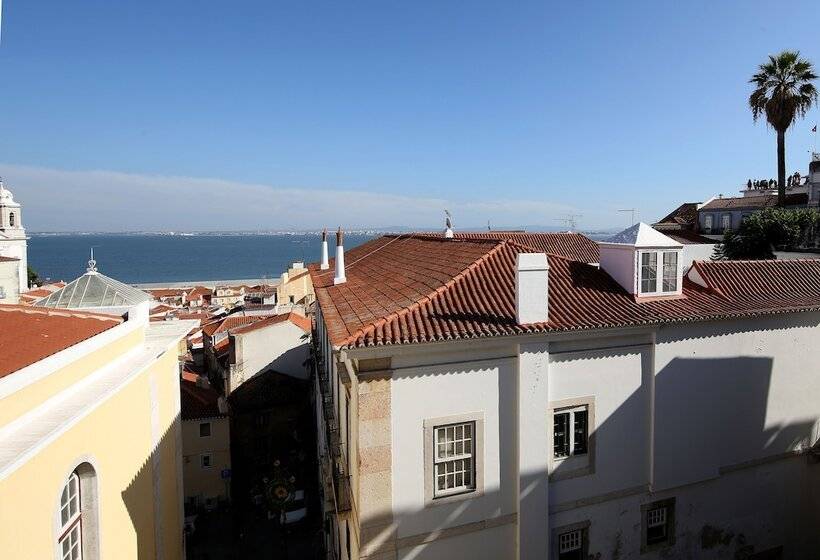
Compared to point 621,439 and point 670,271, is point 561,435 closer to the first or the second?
point 621,439

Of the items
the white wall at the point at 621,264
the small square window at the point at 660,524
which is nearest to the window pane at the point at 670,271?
the white wall at the point at 621,264

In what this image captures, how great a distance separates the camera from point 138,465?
9.86 meters

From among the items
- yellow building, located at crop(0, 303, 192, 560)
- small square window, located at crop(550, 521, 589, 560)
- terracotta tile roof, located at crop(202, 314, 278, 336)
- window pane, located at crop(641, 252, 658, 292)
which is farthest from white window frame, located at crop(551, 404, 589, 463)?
terracotta tile roof, located at crop(202, 314, 278, 336)

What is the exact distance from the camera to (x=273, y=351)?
2953 cm

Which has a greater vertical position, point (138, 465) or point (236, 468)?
point (138, 465)

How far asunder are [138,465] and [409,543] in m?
5.34

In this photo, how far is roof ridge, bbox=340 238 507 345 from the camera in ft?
28.5

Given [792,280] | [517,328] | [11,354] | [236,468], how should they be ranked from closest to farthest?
[11,354]
[517,328]
[792,280]
[236,468]

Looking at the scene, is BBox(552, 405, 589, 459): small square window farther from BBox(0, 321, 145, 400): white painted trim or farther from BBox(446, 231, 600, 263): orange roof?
BBox(446, 231, 600, 263): orange roof

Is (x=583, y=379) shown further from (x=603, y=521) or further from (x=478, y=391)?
(x=603, y=521)

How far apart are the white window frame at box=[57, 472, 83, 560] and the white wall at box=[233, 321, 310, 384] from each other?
2116 centimetres

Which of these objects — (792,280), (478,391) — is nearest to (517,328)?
Result: (478,391)

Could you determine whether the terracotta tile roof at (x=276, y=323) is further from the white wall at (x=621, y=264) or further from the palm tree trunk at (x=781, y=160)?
the palm tree trunk at (x=781, y=160)

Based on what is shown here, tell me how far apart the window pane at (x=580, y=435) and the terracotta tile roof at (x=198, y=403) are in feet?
69.1
